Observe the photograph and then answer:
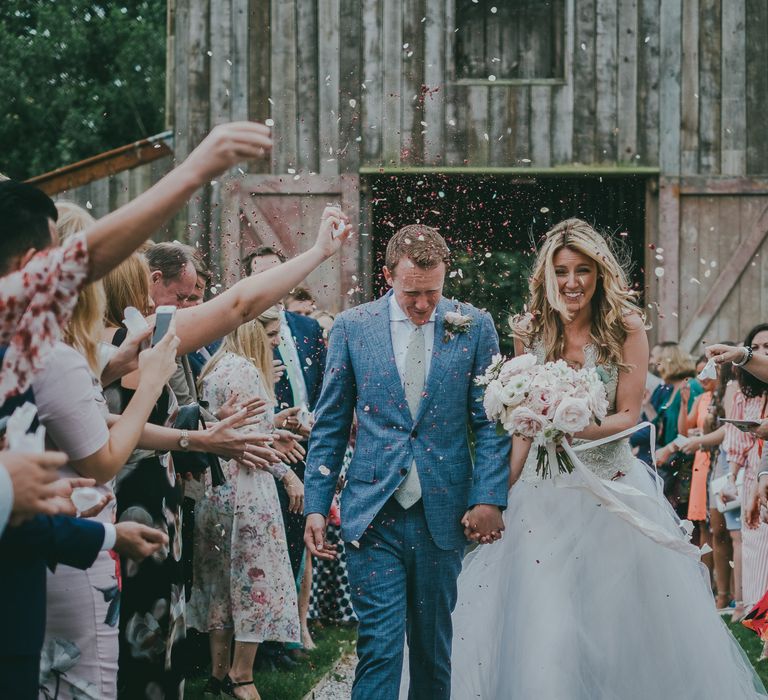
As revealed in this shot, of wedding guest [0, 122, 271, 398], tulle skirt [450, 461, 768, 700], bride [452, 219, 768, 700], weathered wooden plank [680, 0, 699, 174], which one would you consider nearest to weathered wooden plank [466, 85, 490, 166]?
weathered wooden plank [680, 0, 699, 174]

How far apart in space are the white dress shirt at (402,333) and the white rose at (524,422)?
17.2 inches

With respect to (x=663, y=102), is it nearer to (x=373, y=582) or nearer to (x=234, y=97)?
(x=234, y=97)

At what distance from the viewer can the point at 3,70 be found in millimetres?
25656

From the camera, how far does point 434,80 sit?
12.6 m

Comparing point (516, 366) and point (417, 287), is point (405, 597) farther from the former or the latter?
point (417, 287)

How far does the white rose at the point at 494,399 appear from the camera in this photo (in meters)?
4.88

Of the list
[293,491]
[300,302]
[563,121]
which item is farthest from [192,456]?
[563,121]

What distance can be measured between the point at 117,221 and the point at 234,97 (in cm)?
1035

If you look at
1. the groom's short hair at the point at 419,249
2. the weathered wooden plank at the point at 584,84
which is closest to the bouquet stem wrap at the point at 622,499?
the groom's short hair at the point at 419,249

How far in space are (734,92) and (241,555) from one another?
850 cm

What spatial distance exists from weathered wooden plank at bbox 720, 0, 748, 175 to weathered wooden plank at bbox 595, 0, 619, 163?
114 centimetres

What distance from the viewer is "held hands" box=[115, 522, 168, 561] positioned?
302 centimetres

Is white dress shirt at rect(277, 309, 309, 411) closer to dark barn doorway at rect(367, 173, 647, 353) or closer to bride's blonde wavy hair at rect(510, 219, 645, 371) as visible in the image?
bride's blonde wavy hair at rect(510, 219, 645, 371)

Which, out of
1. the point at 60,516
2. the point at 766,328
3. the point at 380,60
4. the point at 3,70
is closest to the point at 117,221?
the point at 60,516
